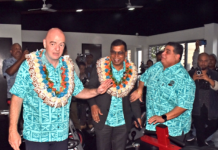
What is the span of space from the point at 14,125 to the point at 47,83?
0.44 metres

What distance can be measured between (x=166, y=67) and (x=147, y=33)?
9.59 m

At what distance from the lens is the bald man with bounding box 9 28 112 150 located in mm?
1781

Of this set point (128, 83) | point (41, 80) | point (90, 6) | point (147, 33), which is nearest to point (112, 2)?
point (90, 6)

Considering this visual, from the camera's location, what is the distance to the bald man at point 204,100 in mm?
3359

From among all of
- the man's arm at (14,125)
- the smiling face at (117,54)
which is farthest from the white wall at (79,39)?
the man's arm at (14,125)

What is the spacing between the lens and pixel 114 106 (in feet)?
8.43

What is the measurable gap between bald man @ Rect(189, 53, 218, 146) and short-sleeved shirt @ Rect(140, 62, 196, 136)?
3.51 feet

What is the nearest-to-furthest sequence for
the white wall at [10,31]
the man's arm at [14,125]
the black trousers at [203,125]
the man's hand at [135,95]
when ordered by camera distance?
the man's arm at [14,125]
the man's hand at [135,95]
the black trousers at [203,125]
the white wall at [10,31]

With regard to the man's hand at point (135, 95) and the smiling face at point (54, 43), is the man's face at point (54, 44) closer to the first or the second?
the smiling face at point (54, 43)

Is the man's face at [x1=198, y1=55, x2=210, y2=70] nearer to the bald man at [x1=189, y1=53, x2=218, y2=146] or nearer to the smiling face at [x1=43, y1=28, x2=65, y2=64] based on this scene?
the bald man at [x1=189, y1=53, x2=218, y2=146]

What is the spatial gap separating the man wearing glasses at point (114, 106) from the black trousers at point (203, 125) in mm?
1275

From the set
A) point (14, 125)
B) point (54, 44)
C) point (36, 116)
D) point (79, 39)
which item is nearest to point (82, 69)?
point (54, 44)

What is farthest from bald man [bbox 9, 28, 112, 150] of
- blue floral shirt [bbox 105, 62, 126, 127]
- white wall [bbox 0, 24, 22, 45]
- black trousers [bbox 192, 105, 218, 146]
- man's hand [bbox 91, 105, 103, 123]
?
white wall [bbox 0, 24, 22, 45]

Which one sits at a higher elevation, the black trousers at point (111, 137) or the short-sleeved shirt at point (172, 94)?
the short-sleeved shirt at point (172, 94)
